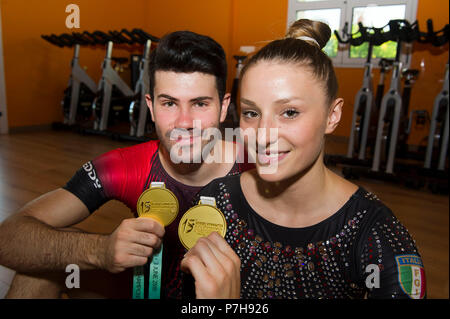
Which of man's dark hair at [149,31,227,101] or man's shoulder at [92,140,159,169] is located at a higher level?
man's dark hair at [149,31,227,101]

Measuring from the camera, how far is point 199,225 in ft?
1.49

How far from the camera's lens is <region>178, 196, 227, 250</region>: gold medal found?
45 cm

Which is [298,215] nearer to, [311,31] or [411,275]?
[411,275]

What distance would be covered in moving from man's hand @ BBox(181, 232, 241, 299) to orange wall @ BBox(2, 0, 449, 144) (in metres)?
0.31

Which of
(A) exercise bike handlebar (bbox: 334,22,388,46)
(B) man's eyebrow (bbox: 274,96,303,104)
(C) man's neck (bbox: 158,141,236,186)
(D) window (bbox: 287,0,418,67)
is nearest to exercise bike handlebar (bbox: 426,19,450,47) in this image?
(A) exercise bike handlebar (bbox: 334,22,388,46)

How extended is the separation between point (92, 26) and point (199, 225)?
1.27ft

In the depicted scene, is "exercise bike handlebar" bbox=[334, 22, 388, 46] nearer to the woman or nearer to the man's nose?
the woman

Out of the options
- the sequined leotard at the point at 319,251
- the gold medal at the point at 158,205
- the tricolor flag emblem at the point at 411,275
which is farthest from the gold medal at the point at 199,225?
the tricolor flag emblem at the point at 411,275

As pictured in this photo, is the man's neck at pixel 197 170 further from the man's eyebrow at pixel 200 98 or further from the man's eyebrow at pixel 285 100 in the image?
the man's eyebrow at pixel 285 100

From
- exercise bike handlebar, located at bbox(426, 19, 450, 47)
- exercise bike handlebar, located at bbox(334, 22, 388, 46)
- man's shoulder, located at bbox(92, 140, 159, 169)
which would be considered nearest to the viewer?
A: exercise bike handlebar, located at bbox(334, 22, 388, 46)

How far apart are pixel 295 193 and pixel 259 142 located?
0.59 ft

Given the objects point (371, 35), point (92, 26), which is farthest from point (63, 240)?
point (371, 35)

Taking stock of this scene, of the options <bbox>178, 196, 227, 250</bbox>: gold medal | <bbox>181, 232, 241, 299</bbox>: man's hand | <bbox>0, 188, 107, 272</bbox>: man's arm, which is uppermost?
<bbox>178, 196, 227, 250</bbox>: gold medal

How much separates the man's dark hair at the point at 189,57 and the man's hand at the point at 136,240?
222 millimetres
